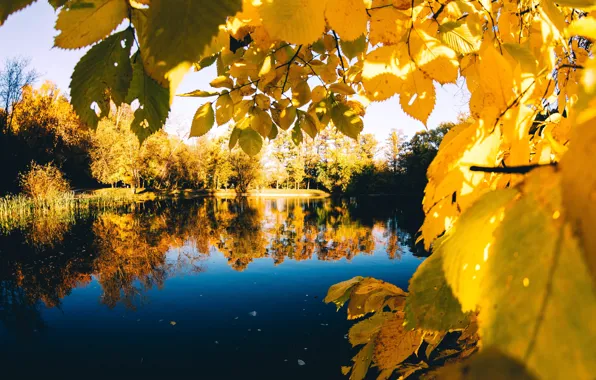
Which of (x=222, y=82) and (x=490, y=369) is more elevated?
(x=222, y=82)

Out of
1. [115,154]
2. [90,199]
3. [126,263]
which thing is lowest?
[126,263]

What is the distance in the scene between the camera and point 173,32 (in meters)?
0.34

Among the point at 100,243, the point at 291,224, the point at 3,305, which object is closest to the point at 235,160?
the point at 291,224

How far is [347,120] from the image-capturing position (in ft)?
4.11

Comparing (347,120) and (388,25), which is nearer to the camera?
(388,25)

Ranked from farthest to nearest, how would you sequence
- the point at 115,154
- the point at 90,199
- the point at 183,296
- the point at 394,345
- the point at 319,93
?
the point at 115,154, the point at 90,199, the point at 183,296, the point at 319,93, the point at 394,345

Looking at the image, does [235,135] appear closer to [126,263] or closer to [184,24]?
[184,24]

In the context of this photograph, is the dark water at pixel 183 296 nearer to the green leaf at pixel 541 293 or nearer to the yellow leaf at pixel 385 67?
the yellow leaf at pixel 385 67

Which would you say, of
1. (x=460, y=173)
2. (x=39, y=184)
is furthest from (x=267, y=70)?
(x=39, y=184)

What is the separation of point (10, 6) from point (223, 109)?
0.84m

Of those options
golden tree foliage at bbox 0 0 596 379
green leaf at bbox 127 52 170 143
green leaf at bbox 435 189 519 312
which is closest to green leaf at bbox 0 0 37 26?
golden tree foliage at bbox 0 0 596 379

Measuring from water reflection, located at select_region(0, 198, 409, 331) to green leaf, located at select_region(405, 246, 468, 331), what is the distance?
8011 millimetres

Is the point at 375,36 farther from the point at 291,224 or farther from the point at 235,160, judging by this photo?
the point at 235,160

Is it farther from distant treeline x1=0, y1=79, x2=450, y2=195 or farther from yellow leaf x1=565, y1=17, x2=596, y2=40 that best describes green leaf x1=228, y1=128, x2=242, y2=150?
distant treeline x1=0, y1=79, x2=450, y2=195
